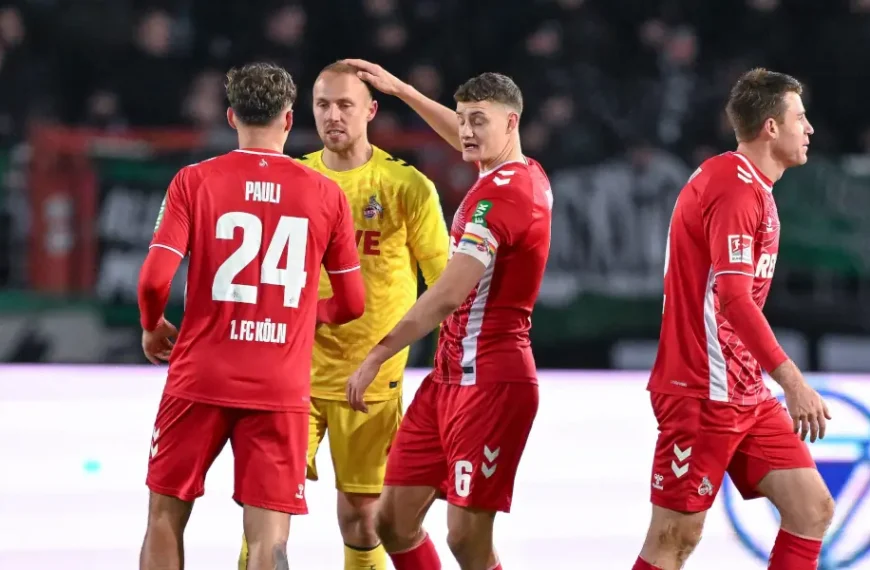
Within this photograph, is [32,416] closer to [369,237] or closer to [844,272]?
[369,237]

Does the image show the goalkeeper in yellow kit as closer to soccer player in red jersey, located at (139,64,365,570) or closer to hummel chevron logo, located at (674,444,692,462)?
soccer player in red jersey, located at (139,64,365,570)

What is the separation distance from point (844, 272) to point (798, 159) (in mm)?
4075

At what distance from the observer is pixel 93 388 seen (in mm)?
5641

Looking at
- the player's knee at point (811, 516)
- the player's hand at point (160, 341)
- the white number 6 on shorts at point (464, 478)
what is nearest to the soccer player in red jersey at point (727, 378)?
the player's knee at point (811, 516)

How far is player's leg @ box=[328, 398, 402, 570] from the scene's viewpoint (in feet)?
16.7

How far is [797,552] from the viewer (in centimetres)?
432

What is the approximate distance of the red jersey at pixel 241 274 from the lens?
4.08 metres

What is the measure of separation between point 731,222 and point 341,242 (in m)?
1.29

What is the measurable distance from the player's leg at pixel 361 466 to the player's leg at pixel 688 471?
1.17 m

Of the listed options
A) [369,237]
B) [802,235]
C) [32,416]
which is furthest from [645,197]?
[32,416]

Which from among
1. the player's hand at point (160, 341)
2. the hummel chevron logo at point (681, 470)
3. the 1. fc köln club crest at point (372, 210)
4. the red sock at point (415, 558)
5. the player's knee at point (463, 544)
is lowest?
the red sock at point (415, 558)

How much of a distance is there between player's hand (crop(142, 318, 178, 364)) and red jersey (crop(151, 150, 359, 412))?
84mm

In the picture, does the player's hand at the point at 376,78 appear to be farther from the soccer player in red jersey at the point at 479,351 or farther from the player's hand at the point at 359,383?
the player's hand at the point at 359,383

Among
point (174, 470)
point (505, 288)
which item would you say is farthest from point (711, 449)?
point (174, 470)
